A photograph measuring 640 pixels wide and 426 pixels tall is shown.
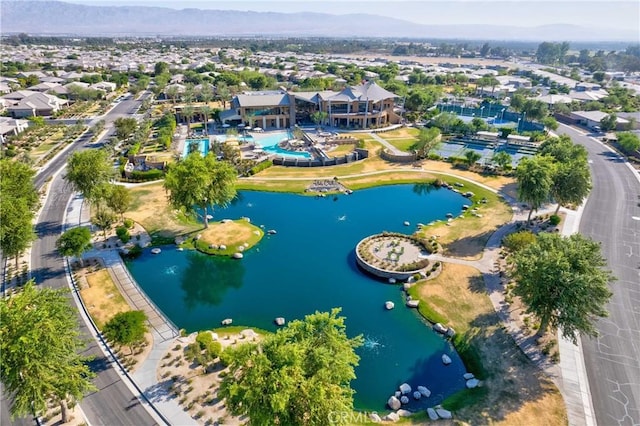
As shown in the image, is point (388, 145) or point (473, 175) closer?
point (473, 175)

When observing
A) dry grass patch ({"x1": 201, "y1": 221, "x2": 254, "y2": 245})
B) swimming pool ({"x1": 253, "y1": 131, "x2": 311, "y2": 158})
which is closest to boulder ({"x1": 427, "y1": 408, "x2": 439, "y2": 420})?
dry grass patch ({"x1": 201, "y1": 221, "x2": 254, "y2": 245})

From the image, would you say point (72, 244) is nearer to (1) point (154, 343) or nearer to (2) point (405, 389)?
(1) point (154, 343)

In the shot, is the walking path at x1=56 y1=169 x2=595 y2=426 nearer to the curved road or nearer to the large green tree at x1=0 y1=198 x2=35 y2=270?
the curved road

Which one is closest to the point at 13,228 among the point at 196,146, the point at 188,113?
the point at 196,146

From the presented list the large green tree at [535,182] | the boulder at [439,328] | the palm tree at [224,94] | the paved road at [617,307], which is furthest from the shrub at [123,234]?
the palm tree at [224,94]

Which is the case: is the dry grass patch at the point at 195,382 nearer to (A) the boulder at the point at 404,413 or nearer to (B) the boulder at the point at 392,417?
(B) the boulder at the point at 392,417

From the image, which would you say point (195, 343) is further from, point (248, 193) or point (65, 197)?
point (65, 197)
